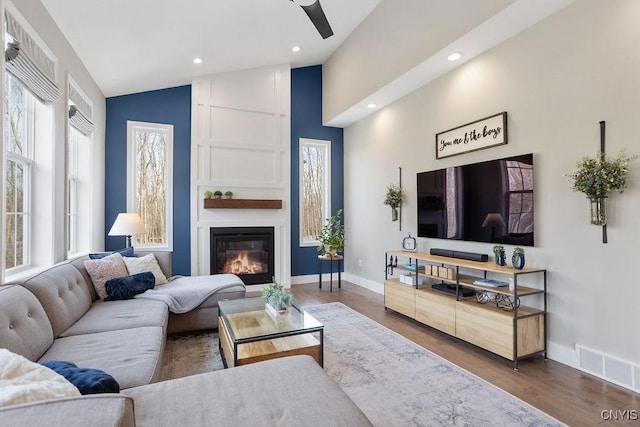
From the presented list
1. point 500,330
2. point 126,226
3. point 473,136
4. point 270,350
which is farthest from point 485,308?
point 126,226

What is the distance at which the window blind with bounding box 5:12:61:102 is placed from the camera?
7.17ft

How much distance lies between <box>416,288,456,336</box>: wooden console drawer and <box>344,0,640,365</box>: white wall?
678 millimetres

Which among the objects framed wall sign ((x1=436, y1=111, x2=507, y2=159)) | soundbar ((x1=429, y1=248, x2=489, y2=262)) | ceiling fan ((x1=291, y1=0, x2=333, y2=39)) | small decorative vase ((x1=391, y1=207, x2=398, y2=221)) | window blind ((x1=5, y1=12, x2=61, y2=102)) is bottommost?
soundbar ((x1=429, y1=248, x2=489, y2=262))

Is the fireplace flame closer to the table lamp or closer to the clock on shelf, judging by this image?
the table lamp

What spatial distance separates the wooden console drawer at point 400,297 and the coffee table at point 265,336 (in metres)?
1.52

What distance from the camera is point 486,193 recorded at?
3340mm

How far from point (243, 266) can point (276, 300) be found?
8.84 feet

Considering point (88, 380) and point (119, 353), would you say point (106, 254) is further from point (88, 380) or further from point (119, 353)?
point (88, 380)

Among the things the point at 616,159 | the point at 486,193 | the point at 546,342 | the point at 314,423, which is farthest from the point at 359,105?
the point at 314,423

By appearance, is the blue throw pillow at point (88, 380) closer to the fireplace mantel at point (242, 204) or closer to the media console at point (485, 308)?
the media console at point (485, 308)

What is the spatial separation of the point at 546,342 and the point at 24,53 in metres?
4.61

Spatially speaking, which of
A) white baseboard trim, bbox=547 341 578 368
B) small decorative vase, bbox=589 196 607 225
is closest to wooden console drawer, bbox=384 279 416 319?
white baseboard trim, bbox=547 341 578 368

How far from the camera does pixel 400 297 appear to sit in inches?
154

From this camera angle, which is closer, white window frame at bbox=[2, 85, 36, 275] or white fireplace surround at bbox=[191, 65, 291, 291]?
white window frame at bbox=[2, 85, 36, 275]
